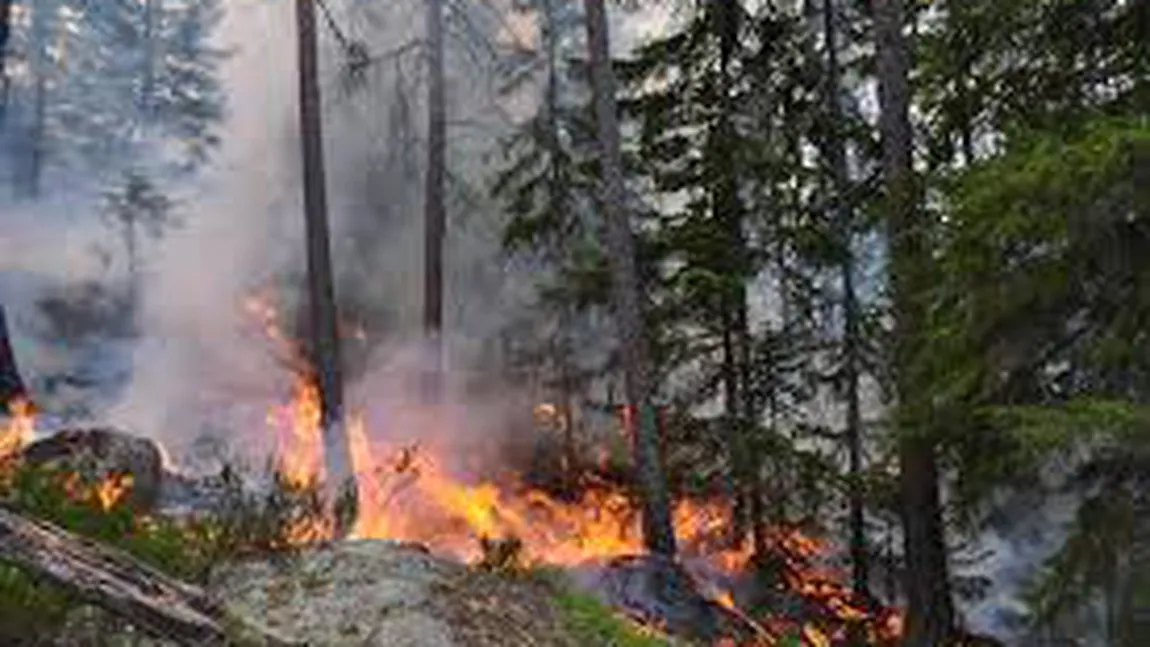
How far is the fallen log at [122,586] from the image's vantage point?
5504mm

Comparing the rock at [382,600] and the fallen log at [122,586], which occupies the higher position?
the fallen log at [122,586]

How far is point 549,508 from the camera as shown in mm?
21938

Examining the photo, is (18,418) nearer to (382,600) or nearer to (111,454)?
(111,454)

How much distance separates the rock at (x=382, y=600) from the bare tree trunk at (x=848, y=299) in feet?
25.3

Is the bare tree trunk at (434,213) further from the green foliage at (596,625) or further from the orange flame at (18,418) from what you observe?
the green foliage at (596,625)

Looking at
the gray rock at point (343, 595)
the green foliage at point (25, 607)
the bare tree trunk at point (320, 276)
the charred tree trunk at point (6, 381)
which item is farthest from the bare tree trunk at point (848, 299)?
the green foliage at point (25, 607)

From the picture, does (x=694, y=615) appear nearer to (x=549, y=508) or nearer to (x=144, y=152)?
(x=549, y=508)

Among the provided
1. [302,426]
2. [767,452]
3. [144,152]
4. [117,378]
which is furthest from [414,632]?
[144,152]

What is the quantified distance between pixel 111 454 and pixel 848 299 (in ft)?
29.5

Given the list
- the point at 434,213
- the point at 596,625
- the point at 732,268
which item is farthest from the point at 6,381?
the point at 596,625

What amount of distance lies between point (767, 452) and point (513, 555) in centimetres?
722

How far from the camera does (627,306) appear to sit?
1566 centimetres

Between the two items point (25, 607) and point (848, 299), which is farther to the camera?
point (848, 299)

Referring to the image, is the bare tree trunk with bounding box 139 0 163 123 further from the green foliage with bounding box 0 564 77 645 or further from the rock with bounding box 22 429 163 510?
the green foliage with bounding box 0 564 77 645
